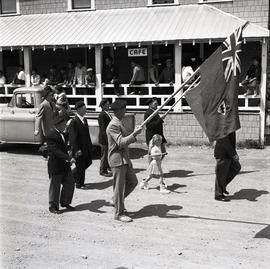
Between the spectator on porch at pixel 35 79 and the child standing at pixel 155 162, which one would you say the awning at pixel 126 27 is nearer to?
the spectator on porch at pixel 35 79

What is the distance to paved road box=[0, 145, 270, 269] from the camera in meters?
6.20

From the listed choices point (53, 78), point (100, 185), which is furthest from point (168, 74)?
point (100, 185)

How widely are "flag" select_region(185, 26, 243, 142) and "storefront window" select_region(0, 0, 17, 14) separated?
48.4 ft

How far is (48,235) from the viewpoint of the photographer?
7184 mm

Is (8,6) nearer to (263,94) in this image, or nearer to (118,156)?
(263,94)

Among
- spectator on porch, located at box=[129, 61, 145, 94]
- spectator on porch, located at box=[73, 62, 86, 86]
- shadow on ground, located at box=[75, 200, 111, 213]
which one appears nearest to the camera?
shadow on ground, located at box=[75, 200, 111, 213]

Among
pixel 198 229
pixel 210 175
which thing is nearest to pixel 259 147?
pixel 210 175

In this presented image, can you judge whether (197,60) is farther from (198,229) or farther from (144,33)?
(198,229)

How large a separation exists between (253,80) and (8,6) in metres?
11.2

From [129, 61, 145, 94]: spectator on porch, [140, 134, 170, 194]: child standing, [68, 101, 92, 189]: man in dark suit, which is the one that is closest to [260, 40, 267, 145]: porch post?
[129, 61, 145, 94]: spectator on porch

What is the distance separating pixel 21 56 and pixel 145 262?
16.2m

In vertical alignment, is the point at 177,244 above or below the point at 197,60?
below

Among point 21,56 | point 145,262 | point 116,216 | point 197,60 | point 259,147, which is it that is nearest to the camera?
point 145,262

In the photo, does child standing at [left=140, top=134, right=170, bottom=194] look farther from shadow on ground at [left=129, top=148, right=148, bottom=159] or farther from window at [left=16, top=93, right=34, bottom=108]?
window at [left=16, top=93, right=34, bottom=108]
